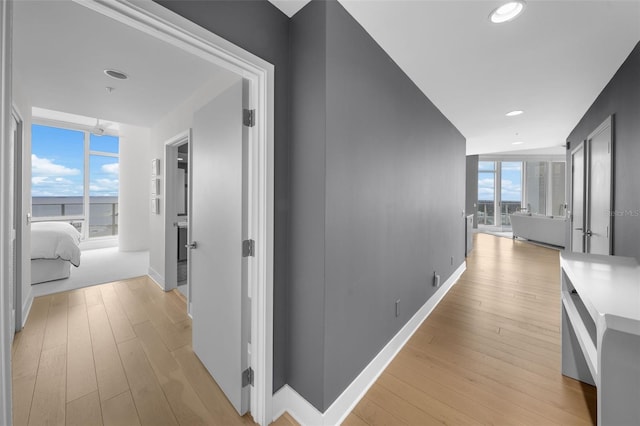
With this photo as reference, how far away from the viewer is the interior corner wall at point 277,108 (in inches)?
52.4

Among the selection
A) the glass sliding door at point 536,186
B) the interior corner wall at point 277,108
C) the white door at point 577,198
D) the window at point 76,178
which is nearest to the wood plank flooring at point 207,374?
the interior corner wall at point 277,108

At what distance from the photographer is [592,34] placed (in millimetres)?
1757

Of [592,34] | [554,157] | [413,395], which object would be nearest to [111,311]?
[413,395]

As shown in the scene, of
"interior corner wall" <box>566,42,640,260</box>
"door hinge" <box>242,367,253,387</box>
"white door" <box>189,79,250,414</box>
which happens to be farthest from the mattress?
"interior corner wall" <box>566,42,640,260</box>

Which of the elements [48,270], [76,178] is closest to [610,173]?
[48,270]

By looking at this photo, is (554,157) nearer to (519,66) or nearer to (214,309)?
(519,66)

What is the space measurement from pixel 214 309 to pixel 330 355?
0.86 metres

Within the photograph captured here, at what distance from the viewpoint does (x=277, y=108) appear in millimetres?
1510

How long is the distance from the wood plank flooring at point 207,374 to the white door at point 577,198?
1.23m

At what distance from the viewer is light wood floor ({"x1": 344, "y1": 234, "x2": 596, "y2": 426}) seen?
1560 millimetres

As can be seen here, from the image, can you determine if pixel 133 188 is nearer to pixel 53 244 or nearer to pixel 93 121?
pixel 93 121

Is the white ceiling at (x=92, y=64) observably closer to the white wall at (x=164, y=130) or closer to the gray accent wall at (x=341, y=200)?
the white wall at (x=164, y=130)

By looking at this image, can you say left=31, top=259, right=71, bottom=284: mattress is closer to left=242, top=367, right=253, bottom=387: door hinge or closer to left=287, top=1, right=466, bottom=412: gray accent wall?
left=242, top=367, right=253, bottom=387: door hinge

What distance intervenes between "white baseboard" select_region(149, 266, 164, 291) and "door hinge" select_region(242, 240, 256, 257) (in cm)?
279
